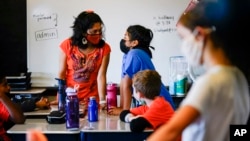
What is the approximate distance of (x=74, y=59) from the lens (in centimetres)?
280

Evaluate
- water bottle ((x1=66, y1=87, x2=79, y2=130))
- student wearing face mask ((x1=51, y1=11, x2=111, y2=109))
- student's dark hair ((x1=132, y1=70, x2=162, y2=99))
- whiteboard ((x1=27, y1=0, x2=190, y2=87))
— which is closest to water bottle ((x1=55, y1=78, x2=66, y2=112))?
student wearing face mask ((x1=51, y1=11, x2=111, y2=109))

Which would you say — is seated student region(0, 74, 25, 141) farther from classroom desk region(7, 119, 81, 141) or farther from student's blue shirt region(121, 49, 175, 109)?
student's blue shirt region(121, 49, 175, 109)

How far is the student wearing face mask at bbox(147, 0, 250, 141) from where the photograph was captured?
88 cm

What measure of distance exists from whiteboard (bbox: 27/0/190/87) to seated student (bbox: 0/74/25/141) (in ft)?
4.82

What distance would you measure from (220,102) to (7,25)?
3504 millimetres

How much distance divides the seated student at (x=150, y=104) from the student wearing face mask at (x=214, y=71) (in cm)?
125

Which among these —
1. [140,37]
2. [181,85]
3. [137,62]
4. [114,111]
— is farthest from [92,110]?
[181,85]

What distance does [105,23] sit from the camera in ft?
13.5

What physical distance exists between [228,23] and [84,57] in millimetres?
1960

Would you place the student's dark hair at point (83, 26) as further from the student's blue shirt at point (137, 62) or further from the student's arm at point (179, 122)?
the student's arm at point (179, 122)

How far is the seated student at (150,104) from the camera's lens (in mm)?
2188

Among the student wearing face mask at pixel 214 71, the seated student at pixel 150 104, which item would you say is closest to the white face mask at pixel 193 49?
the student wearing face mask at pixel 214 71

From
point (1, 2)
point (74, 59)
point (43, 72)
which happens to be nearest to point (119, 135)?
point (74, 59)

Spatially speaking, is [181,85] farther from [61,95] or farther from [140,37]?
[61,95]
